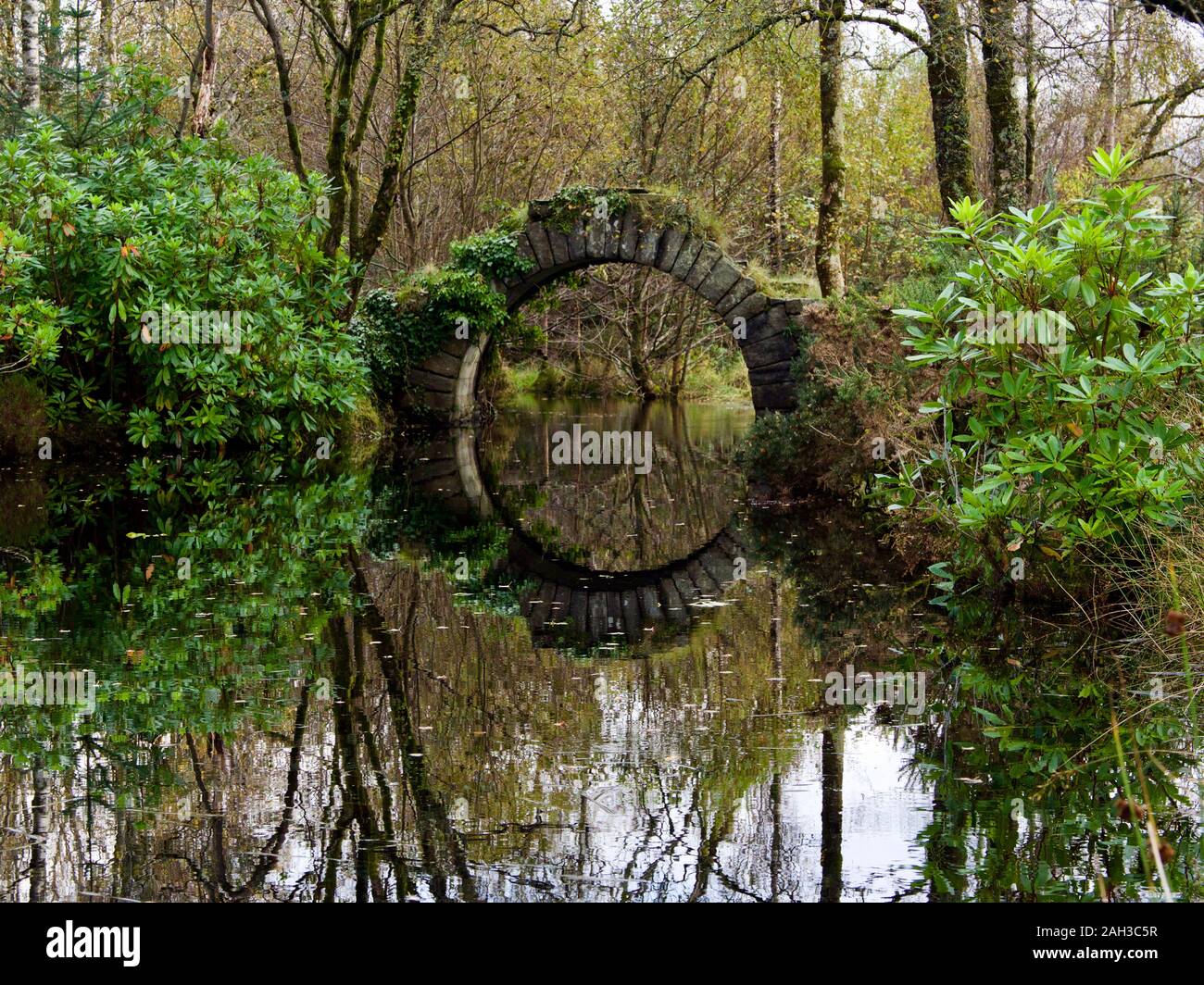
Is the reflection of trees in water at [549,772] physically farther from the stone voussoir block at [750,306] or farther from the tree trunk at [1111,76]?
the stone voussoir block at [750,306]

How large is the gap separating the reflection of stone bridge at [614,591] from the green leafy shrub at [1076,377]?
1.93 m

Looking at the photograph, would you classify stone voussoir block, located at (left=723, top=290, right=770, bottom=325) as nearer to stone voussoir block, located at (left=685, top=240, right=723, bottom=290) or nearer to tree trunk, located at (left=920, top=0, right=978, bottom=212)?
stone voussoir block, located at (left=685, top=240, right=723, bottom=290)

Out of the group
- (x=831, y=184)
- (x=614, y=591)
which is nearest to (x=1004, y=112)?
(x=831, y=184)

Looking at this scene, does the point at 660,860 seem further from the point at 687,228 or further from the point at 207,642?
the point at 687,228

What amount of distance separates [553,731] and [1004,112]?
11403 mm

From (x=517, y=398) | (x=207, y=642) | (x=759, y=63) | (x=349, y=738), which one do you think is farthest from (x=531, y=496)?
(x=517, y=398)

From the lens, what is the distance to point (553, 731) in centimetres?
548

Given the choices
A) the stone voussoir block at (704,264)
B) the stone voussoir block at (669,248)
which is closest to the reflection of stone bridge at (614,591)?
the stone voussoir block at (704,264)

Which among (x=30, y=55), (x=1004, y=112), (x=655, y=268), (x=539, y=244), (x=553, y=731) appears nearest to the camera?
(x=553, y=731)

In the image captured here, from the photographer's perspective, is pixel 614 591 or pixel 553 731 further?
pixel 614 591

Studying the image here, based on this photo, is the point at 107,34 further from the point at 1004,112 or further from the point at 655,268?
the point at 1004,112

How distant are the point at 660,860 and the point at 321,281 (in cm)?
1486

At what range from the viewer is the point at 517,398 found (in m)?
29.9

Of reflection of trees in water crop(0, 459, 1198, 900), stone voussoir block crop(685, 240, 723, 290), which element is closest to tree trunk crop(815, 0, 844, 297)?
stone voussoir block crop(685, 240, 723, 290)
